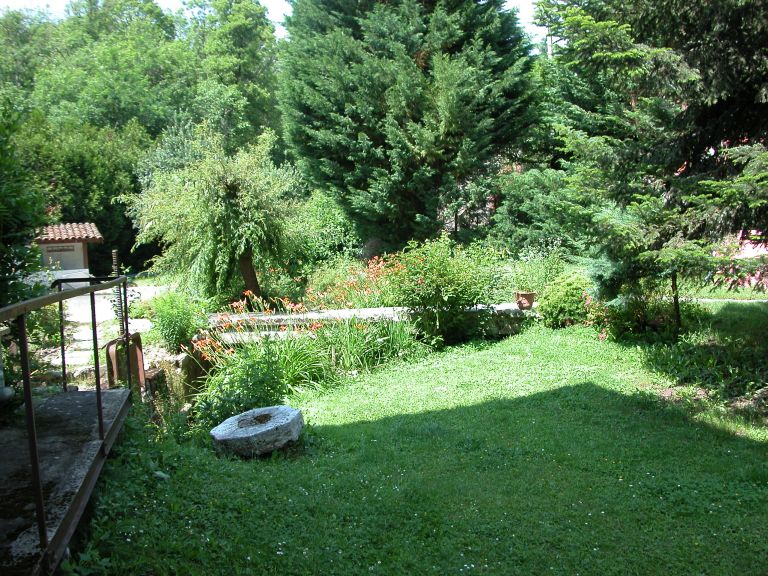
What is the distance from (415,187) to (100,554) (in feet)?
44.5

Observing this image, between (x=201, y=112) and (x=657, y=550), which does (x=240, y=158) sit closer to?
(x=657, y=550)

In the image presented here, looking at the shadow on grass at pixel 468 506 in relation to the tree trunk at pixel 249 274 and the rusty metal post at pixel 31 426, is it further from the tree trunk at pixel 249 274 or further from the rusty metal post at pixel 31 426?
the tree trunk at pixel 249 274

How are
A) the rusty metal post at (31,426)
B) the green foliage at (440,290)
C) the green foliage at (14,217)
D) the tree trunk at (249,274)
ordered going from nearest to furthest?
the rusty metal post at (31,426) < the green foliage at (14,217) < the green foliage at (440,290) < the tree trunk at (249,274)

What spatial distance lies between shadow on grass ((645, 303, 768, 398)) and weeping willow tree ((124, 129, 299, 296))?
664 cm

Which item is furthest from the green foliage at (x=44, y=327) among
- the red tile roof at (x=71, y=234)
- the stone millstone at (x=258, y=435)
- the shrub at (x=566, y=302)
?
the red tile roof at (x=71, y=234)

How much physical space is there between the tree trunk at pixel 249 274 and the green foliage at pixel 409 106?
5211mm

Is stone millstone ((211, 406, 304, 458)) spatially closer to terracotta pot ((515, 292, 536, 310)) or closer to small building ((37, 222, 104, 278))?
terracotta pot ((515, 292, 536, 310))

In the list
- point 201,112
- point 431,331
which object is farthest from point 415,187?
point 201,112

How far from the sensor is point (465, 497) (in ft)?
14.1

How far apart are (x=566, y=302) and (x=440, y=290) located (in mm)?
2046

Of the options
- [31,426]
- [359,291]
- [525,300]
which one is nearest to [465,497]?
[31,426]

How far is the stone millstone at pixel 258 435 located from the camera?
5219 mm

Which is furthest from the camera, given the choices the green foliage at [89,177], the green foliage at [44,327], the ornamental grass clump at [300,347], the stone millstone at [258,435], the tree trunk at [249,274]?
the green foliage at [89,177]

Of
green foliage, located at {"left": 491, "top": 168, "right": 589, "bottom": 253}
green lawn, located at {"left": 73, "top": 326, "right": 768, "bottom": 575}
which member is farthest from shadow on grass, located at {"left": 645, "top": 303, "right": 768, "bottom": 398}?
green foliage, located at {"left": 491, "top": 168, "right": 589, "bottom": 253}
